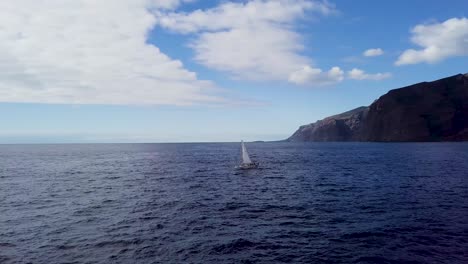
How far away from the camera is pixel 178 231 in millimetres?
29781

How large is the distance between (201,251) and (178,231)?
569 cm

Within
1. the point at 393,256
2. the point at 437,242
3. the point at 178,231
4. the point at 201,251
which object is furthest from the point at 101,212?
the point at 437,242

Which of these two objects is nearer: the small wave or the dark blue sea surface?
the dark blue sea surface

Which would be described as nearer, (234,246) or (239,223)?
(234,246)

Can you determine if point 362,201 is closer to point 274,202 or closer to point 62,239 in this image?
point 274,202

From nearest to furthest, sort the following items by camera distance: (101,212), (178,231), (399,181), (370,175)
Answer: (178,231)
(101,212)
(399,181)
(370,175)

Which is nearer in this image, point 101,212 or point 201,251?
point 201,251

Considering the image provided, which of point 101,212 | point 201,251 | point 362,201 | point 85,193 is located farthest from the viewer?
point 85,193

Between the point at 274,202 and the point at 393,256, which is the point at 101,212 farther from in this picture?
the point at 393,256

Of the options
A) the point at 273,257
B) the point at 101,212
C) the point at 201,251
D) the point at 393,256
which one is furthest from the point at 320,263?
the point at 101,212

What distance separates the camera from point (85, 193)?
165ft

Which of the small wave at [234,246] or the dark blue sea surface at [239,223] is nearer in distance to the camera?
the dark blue sea surface at [239,223]

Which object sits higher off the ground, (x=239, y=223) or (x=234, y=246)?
(x=239, y=223)

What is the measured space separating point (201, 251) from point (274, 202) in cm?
1858
